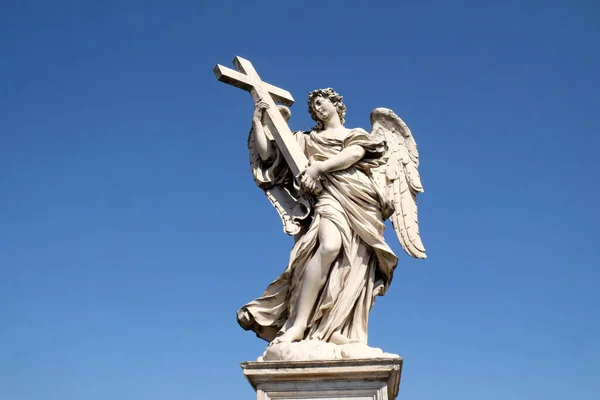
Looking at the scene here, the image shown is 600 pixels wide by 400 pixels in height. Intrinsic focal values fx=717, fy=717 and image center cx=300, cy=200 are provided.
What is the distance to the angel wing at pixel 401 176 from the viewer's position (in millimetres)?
7725

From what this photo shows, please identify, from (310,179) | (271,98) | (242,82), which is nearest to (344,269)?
(310,179)

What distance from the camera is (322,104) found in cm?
791

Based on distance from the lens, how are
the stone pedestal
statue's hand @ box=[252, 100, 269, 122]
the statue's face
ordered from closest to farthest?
1. the stone pedestal
2. the statue's face
3. statue's hand @ box=[252, 100, 269, 122]


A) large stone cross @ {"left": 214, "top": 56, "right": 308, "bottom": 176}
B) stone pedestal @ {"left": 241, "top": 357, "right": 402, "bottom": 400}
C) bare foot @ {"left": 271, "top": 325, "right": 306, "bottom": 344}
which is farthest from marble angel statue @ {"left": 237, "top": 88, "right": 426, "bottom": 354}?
stone pedestal @ {"left": 241, "top": 357, "right": 402, "bottom": 400}

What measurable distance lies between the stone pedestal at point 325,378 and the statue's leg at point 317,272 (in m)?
0.60

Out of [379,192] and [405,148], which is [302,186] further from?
[405,148]

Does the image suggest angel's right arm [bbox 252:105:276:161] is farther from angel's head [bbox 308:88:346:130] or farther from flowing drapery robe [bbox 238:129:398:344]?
flowing drapery robe [bbox 238:129:398:344]

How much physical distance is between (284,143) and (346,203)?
1.04 meters

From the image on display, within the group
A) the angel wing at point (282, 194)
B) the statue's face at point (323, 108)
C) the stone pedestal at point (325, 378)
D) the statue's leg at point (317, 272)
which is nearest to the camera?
the stone pedestal at point (325, 378)

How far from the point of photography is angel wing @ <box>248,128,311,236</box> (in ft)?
24.8

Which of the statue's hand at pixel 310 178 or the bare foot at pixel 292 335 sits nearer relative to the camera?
the bare foot at pixel 292 335

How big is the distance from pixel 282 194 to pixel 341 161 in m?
0.89

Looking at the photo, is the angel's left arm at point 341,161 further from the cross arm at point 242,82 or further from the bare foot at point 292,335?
the bare foot at point 292,335

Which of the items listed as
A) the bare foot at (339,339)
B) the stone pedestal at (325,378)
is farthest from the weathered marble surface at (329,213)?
the stone pedestal at (325,378)
